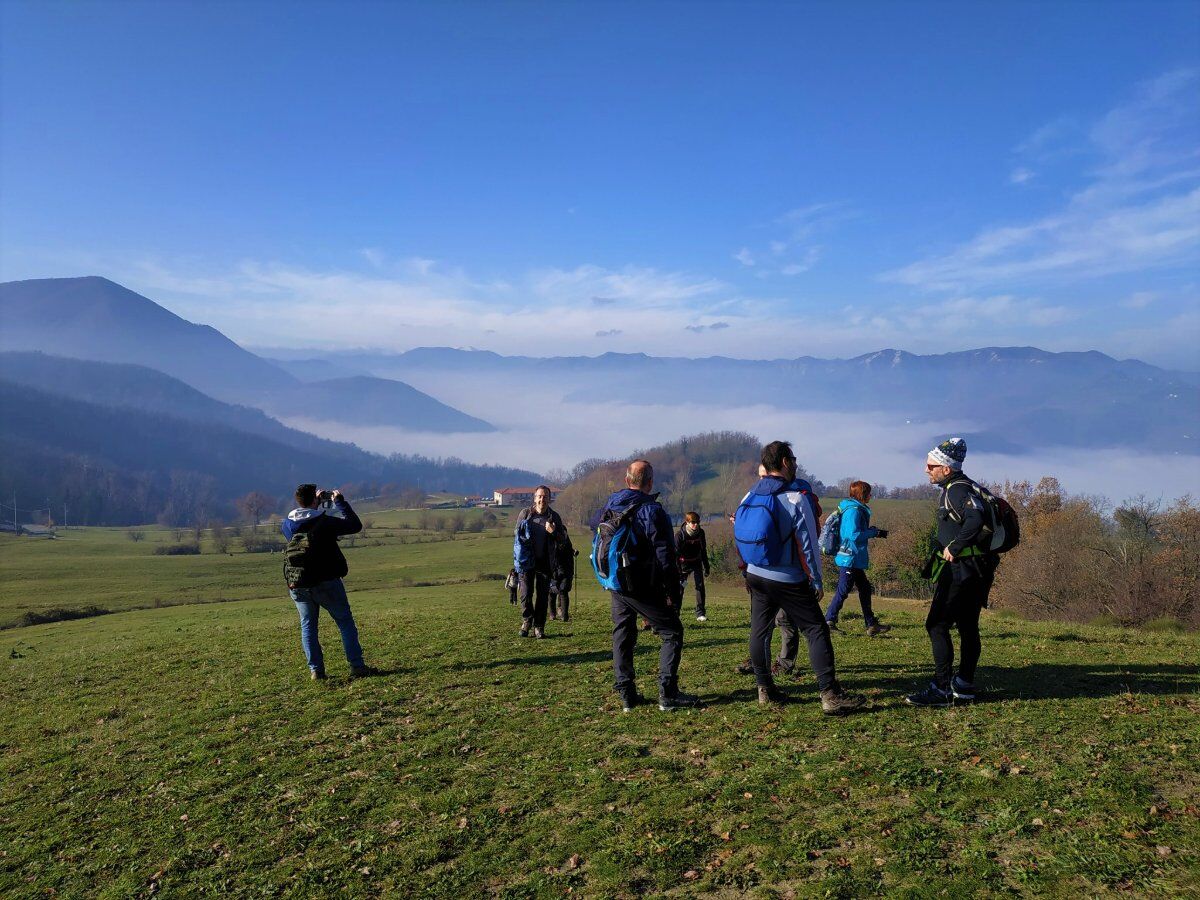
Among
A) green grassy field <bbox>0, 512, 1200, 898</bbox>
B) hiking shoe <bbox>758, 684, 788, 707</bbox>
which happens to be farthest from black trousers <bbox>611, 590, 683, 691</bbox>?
hiking shoe <bbox>758, 684, 788, 707</bbox>

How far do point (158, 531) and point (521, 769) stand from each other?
187 metres

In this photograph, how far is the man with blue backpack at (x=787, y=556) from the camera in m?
7.77

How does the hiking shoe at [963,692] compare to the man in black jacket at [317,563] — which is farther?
the man in black jacket at [317,563]

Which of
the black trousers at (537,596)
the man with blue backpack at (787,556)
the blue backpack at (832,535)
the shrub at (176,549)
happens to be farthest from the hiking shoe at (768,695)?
the shrub at (176,549)

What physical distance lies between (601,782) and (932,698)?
161 inches

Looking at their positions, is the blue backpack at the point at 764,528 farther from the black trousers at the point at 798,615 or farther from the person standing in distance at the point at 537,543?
the person standing in distance at the point at 537,543

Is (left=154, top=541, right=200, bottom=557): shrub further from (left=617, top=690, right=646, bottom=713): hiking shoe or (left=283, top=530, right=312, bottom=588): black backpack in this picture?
(left=617, top=690, right=646, bottom=713): hiking shoe

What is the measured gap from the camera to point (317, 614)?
1082 cm

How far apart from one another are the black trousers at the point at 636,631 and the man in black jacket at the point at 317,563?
434 centimetres

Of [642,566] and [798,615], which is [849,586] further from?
[642,566]

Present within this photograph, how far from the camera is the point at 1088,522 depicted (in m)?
64.9

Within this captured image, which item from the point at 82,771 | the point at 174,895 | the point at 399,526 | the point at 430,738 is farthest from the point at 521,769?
the point at 399,526

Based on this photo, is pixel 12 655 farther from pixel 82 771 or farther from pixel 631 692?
pixel 631 692

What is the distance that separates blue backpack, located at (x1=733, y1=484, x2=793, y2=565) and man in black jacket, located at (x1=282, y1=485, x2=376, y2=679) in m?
5.87
